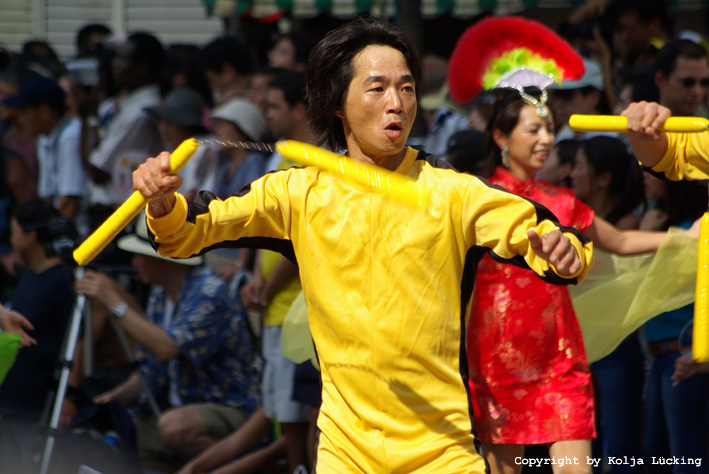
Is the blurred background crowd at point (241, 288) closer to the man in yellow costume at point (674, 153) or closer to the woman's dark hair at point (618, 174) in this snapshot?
the woman's dark hair at point (618, 174)

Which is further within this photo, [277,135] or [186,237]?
[277,135]

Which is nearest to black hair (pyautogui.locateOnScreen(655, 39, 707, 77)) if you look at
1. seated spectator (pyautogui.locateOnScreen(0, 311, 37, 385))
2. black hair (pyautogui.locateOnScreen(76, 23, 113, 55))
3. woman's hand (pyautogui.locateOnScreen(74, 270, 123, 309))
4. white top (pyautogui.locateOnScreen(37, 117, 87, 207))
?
woman's hand (pyautogui.locateOnScreen(74, 270, 123, 309))

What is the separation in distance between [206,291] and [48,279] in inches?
36.5

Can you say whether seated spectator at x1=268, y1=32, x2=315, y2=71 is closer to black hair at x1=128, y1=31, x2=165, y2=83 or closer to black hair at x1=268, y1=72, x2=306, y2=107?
black hair at x1=128, y1=31, x2=165, y2=83

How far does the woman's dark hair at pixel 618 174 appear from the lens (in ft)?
16.8

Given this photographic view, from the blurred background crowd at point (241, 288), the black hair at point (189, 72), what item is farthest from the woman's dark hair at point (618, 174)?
the black hair at point (189, 72)

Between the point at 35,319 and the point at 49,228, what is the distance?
1.76 ft

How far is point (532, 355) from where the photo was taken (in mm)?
3990

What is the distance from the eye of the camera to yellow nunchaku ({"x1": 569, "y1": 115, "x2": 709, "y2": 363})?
9.93 feet

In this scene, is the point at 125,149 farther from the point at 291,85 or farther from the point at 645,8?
the point at 645,8

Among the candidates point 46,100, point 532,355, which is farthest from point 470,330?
point 46,100

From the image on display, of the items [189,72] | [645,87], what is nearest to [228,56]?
[189,72]

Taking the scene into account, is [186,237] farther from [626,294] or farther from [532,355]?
[626,294]

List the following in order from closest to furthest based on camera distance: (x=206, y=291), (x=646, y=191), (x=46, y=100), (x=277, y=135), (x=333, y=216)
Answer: (x=333, y=216), (x=646, y=191), (x=206, y=291), (x=277, y=135), (x=46, y=100)
